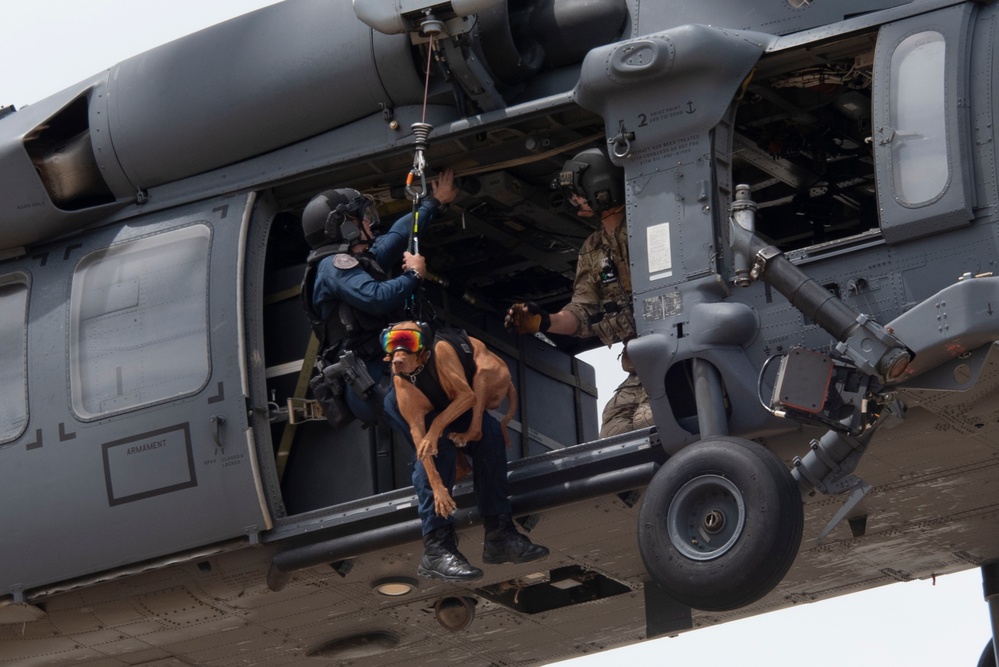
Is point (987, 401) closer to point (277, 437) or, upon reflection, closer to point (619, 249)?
point (619, 249)

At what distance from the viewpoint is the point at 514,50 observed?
921 cm

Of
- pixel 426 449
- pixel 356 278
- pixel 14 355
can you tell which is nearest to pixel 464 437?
pixel 426 449

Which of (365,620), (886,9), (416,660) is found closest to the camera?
(886,9)

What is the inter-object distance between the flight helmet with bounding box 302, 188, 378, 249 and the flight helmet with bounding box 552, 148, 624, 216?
41.2 inches

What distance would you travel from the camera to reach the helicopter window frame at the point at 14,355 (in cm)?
1024

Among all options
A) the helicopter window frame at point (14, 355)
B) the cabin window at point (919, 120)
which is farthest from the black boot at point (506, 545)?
the helicopter window frame at point (14, 355)

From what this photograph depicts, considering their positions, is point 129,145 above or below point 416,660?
above

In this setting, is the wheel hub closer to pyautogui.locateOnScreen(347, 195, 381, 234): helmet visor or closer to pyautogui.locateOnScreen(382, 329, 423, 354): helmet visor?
pyautogui.locateOnScreen(382, 329, 423, 354): helmet visor

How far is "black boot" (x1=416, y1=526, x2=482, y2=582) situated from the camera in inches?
343

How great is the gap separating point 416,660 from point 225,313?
297 centimetres

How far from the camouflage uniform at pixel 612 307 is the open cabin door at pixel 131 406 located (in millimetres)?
1864

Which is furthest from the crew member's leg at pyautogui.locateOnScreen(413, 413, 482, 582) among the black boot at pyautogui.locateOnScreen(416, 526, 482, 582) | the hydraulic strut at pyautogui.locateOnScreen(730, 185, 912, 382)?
the hydraulic strut at pyautogui.locateOnScreen(730, 185, 912, 382)

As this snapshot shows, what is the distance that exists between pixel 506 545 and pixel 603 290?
1504 millimetres

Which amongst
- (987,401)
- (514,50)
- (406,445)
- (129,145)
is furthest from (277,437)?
(987,401)
